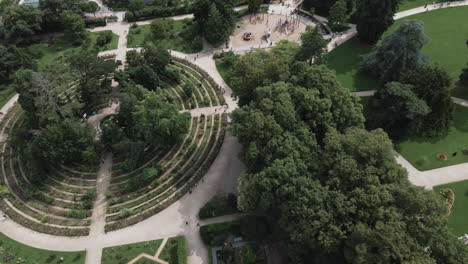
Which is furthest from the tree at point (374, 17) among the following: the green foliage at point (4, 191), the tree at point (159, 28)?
the green foliage at point (4, 191)

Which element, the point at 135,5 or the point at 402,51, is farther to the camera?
the point at 135,5

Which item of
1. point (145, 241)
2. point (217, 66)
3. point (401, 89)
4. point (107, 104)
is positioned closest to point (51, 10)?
point (107, 104)

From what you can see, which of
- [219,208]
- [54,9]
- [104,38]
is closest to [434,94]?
[219,208]

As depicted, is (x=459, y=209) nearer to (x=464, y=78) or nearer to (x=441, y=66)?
(x=464, y=78)

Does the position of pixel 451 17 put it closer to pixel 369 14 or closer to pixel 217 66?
pixel 369 14

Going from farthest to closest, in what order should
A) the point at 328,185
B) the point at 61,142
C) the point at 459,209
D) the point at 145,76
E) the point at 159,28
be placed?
the point at 159,28, the point at 145,76, the point at 61,142, the point at 459,209, the point at 328,185

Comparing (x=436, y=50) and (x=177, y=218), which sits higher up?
(x=436, y=50)
